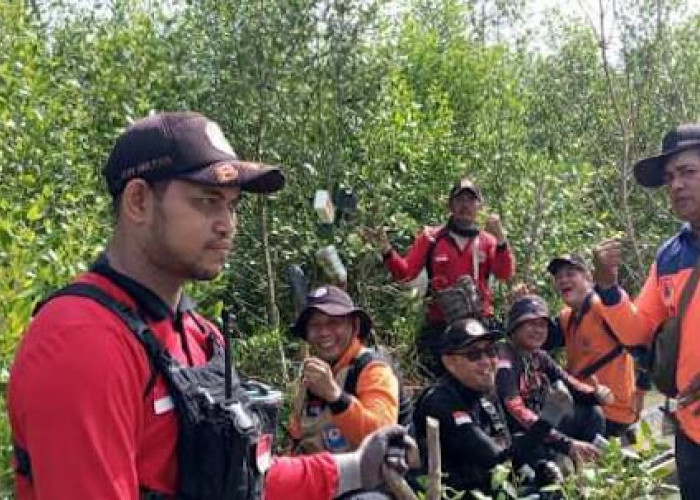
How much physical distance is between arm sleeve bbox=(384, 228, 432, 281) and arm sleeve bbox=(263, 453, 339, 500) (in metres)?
4.73

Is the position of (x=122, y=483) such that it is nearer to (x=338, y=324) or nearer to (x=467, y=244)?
(x=338, y=324)

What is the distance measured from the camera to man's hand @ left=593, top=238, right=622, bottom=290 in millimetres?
4395

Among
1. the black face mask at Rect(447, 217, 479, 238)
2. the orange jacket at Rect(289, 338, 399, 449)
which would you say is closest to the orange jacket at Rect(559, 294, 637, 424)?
the black face mask at Rect(447, 217, 479, 238)

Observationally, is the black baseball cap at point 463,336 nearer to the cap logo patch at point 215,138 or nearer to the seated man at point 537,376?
the seated man at point 537,376

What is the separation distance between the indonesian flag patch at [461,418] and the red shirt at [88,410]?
115 inches

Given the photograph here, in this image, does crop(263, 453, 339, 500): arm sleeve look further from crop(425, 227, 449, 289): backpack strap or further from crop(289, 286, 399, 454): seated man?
crop(425, 227, 449, 289): backpack strap

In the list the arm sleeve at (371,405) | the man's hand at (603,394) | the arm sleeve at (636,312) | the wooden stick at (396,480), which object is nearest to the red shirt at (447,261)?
the man's hand at (603,394)

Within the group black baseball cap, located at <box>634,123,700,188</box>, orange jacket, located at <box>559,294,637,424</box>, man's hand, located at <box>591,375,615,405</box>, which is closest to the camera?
black baseball cap, located at <box>634,123,700,188</box>

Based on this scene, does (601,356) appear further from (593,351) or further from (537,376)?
(537,376)

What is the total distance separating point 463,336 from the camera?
489 cm

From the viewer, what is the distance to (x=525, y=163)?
9.55 meters

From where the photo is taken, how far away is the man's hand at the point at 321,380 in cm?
415

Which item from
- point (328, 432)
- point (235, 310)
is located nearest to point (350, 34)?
point (235, 310)

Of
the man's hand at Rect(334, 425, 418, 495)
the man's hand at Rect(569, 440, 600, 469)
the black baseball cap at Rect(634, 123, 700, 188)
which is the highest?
the black baseball cap at Rect(634, 123, 700, 188)
